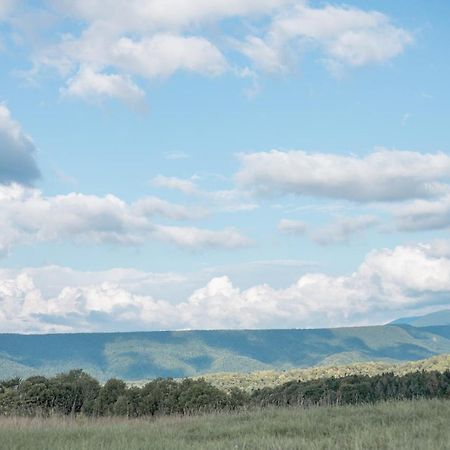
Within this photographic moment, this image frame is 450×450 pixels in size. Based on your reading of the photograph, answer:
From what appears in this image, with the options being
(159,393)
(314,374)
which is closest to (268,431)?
(159,393)

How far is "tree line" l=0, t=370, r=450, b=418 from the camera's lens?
31581 mm

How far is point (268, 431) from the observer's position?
51.9ft

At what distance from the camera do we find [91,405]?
33.7 metres

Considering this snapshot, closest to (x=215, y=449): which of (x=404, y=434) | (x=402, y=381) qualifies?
(x=404, y=434)

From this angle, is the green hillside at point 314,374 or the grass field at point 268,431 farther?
the green hillside at point 314,374

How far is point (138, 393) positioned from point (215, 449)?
22.2 meters

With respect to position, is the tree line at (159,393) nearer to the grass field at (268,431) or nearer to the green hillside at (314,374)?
the grass field at (268,431)

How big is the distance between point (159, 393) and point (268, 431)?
19.0m

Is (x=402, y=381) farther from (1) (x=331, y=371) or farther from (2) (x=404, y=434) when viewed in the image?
(1) (x=331, y=371)

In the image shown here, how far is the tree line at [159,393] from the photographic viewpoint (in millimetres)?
31581

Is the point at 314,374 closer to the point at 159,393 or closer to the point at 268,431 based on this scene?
the point at 159,393

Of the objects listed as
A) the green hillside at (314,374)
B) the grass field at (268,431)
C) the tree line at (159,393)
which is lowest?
the green hillside at (314,374)

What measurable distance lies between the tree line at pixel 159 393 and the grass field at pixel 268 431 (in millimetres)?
11789

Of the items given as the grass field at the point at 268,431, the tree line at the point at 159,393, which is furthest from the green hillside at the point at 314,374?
the grass field at the point at 268,431
